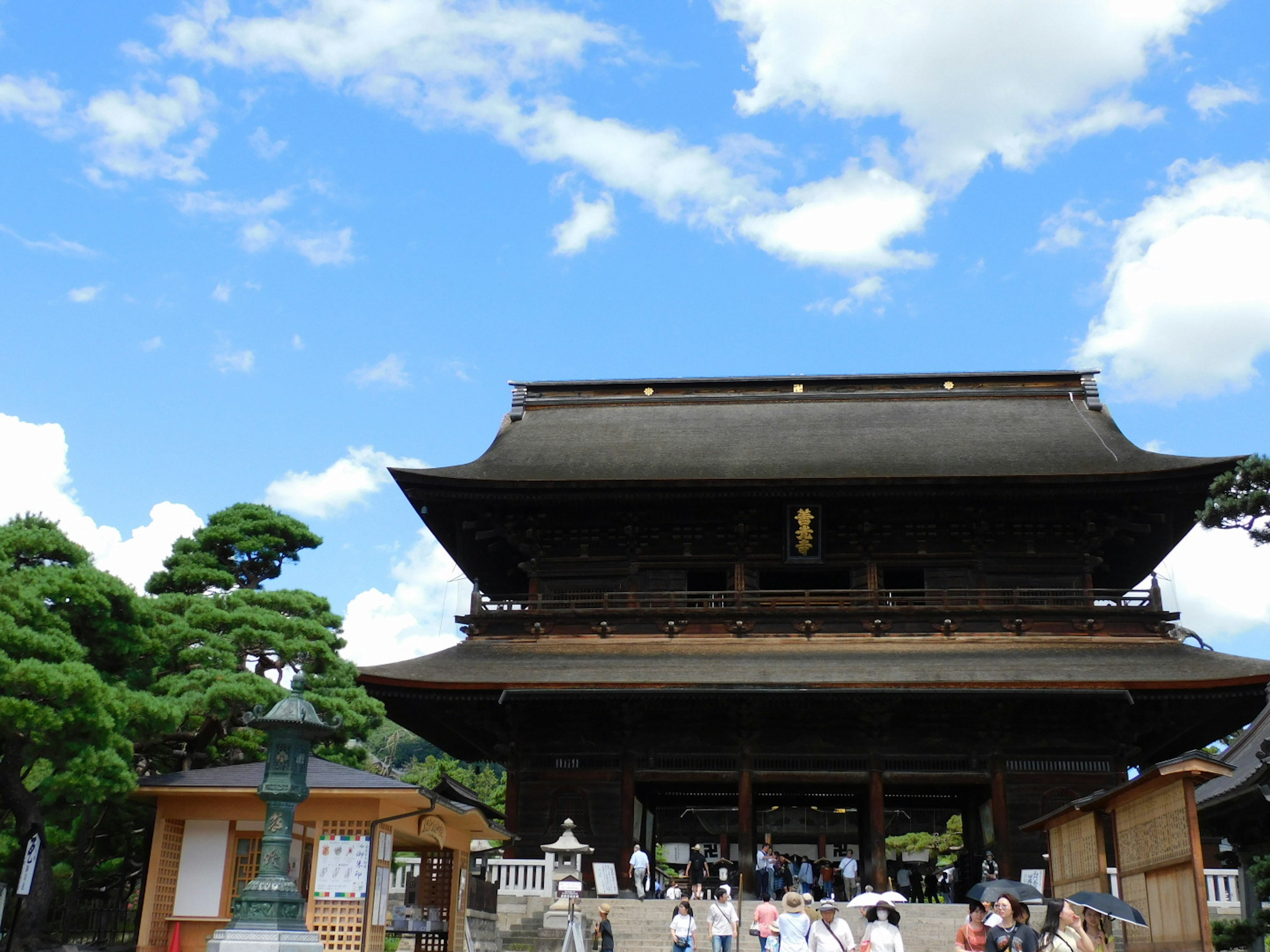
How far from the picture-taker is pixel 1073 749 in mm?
22562

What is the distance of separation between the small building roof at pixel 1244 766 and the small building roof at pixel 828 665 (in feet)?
4.99

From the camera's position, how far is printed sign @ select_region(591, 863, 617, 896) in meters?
20.9

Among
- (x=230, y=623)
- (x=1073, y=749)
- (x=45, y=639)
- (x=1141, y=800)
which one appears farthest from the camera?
(x=230, y=623)

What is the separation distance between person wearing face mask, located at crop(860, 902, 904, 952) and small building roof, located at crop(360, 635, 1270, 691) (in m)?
10.00

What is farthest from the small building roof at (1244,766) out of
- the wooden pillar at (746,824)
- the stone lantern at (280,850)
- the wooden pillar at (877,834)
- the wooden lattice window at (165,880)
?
the wooden lattice window at (165,880)

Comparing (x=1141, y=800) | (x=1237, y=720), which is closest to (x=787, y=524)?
(x=1237, y=720)

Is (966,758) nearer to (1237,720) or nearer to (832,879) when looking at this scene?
(832,879)

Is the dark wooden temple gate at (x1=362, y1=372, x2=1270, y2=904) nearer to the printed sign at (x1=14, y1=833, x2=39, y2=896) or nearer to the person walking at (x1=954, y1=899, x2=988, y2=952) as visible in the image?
the printed sign at (x1=14, y1=833, x2=39, y2=896)

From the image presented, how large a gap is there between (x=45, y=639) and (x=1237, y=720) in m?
21.8

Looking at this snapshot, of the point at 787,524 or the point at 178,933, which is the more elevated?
the point at 787,524

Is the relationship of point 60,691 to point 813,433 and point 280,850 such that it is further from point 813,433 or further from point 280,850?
point 813,433

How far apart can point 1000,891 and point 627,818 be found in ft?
37.5

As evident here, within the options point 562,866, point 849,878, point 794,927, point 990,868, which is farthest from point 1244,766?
point 794,927

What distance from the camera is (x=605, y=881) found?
20953 mm
